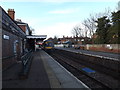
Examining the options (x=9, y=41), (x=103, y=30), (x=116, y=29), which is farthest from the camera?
(x=103, y=30)

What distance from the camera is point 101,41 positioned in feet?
130

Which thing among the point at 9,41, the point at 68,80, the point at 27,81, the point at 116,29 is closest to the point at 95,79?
the point at 68,80

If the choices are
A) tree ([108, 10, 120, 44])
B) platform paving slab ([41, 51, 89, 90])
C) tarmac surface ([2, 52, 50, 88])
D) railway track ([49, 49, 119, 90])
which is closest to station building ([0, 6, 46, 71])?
tarmac surface ([2, 52, 50, 88])

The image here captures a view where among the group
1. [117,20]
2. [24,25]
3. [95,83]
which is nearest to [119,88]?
[95,83]

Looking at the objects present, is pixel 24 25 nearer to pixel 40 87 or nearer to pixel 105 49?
pixel 105 49

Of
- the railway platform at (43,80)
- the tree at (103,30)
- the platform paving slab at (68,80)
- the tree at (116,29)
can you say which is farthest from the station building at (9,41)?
the tree at (103,30)

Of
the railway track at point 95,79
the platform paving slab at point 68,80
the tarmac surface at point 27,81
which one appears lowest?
the railway track at point 95,79

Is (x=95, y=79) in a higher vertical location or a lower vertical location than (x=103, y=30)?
lower

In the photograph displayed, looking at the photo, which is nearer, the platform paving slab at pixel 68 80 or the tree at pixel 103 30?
the platform paving slab at pixel 68 80

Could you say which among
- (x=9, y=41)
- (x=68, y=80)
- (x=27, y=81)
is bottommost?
(x=68, y=80)

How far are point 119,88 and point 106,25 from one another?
1401 inches

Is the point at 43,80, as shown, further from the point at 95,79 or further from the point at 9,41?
the point at 9,41

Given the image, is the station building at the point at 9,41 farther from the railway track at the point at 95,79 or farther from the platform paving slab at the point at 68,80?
the railway track at the point at 95,79

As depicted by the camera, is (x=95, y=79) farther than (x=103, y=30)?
No
